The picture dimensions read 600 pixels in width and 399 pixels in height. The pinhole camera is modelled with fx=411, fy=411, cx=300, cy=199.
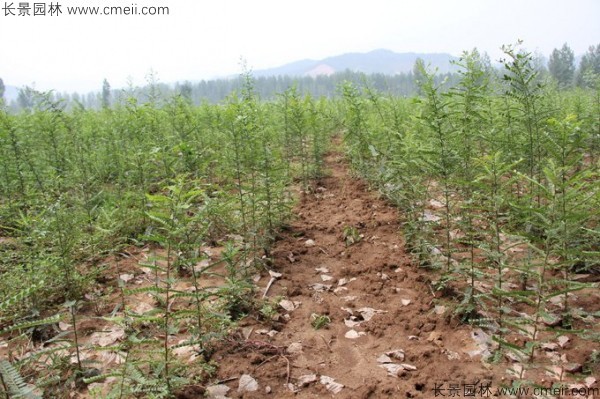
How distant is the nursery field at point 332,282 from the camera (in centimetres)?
277

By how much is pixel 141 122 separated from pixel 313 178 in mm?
3136

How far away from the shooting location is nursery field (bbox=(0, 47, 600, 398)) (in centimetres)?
277

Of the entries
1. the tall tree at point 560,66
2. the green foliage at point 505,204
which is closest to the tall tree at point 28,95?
the green foliage at point 505,204

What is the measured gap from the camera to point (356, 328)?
3627 mm

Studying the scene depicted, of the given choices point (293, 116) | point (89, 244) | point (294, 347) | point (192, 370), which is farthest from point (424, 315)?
point (293, 116)

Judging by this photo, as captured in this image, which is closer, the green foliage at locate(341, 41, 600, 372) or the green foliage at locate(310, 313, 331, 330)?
the green foliage at locate(341, 41, 600, 372)

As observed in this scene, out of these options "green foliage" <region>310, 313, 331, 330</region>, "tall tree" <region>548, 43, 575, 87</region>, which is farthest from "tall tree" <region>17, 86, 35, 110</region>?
"tall tree" <region>548, 43, 575, 87</region>

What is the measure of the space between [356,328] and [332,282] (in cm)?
87

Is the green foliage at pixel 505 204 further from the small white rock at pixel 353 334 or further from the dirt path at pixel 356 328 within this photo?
the small white rock at pixel 353 334

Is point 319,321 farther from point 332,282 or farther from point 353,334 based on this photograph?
point 332,282

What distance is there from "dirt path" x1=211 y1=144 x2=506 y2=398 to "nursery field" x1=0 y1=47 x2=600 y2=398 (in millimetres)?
16

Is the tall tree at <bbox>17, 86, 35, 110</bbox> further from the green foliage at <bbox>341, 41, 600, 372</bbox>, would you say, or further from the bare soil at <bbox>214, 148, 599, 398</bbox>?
the green foliage at <bbox>341, 41, 600, 372</bbox>

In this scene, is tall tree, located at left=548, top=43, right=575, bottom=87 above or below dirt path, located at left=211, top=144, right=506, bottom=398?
above

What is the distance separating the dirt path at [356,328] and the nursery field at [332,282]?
0.02 metres
